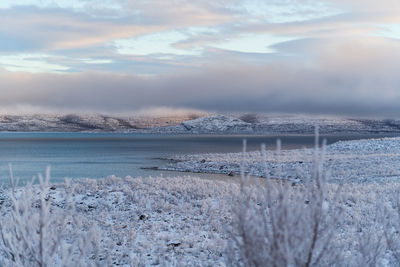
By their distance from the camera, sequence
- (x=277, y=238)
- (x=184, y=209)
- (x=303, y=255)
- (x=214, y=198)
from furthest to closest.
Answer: (x=214, y=198), (x=184, y=209), (x=303, y=255), (x=277, y=238)

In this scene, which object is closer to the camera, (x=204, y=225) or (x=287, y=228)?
(x=287, y=228)

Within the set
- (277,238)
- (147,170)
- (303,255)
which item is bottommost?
(147,170)

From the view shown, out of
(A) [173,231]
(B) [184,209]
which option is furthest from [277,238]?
(B) [184,209]

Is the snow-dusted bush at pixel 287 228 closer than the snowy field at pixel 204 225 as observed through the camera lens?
Yes

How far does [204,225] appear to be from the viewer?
13.2m

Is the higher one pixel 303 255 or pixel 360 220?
pixel 303 255

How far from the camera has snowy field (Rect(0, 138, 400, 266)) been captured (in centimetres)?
458

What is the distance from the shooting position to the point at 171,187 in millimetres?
18656

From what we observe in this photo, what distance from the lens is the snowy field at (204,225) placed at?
15.0 feet

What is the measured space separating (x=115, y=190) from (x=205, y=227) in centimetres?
699

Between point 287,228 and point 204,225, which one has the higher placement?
point 287,228

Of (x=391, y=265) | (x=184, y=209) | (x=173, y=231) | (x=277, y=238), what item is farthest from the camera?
(x=184, y=209)

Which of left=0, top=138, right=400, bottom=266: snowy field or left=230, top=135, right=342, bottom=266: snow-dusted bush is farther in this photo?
left=0, top=138, right=400, bottom=266: snowy field

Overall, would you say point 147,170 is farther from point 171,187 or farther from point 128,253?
point 128,253
